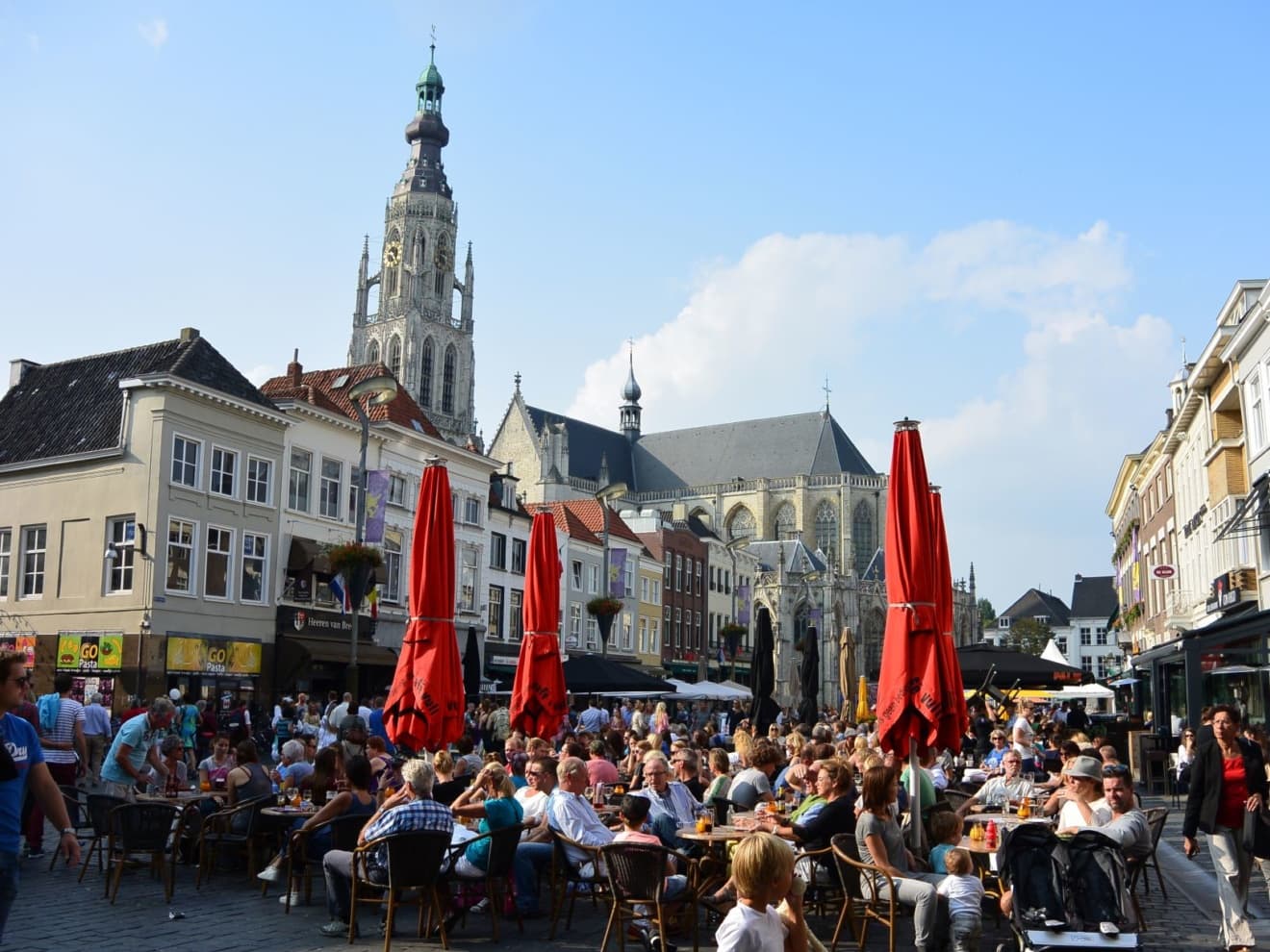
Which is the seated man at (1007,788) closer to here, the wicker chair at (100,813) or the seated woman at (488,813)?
the seated woman at (488,813)

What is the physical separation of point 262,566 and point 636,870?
24331mm

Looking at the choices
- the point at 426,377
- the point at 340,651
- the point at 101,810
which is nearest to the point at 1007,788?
the point at 101,810

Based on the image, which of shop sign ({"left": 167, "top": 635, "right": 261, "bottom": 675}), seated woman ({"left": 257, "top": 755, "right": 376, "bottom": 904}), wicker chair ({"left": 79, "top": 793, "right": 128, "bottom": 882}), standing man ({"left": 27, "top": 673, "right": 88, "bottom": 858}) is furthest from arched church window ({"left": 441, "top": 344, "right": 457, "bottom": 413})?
seated woman ({"left": 257, "top": 755, "right": 376, "bottom": 904})

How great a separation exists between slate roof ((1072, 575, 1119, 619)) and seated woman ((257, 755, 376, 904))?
93.4 meters

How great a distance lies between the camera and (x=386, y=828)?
26.4ft

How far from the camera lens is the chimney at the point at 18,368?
32.5 metres

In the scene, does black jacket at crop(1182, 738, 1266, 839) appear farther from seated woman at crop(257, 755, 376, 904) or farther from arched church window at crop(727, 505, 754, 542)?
arched church window at crop(727, 505, 754, 542)

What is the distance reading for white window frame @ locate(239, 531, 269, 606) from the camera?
29094 mm

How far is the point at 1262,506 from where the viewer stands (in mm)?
24203

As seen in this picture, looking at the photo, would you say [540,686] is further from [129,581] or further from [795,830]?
[129,581]

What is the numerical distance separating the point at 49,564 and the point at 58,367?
6.54 metres

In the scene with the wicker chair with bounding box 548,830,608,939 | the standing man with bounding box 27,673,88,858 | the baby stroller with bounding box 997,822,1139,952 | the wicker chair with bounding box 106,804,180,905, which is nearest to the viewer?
the baby stroller with bounding box 997,822,1139,952

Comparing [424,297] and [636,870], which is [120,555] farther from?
[424,297]

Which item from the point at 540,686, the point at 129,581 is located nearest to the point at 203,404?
the point at 129,581
